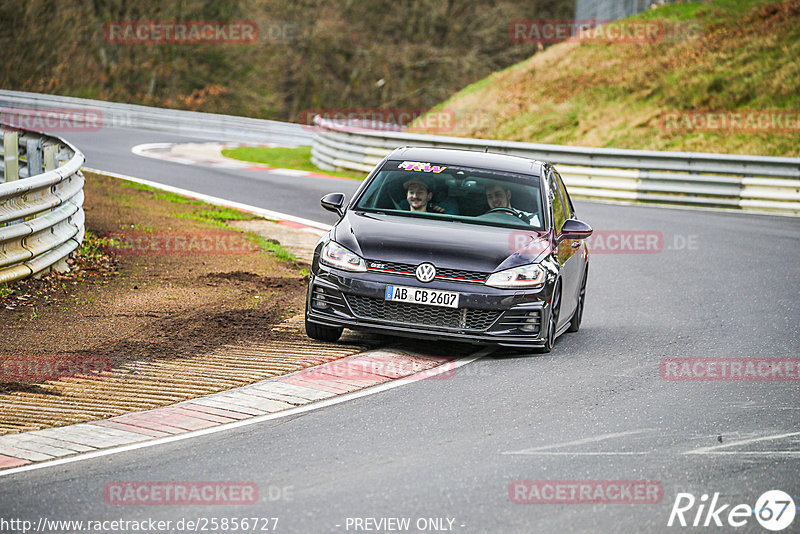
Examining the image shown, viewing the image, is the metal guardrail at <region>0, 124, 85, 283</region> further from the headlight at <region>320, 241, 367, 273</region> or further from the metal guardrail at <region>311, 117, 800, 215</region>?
the metal guardrail at <region>311, 117, 800, 215</region>

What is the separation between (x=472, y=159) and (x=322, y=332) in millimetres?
2299

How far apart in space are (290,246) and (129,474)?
906 centimetres

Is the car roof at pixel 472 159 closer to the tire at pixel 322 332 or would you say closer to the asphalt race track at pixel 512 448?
the asphalt race track at pixel 512 448

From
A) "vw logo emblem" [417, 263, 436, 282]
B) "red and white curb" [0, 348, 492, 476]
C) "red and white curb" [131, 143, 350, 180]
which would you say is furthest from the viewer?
"red and white curb" [131, 143, 350, 180]

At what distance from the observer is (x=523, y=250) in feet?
29.7

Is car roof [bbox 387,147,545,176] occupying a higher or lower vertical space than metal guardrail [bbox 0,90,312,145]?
higher

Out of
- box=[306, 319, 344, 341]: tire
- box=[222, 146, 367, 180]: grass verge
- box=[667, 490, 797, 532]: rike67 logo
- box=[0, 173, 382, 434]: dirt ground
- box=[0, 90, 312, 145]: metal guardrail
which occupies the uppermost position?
box=[667, 490, 797, 532]: rike67 logo

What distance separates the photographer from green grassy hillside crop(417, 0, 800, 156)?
28.4m

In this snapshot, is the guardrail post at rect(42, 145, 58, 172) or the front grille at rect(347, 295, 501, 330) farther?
the guardrail post at rect(42, 145, 58, 172)

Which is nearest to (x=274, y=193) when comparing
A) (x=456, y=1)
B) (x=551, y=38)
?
(x=456, y=1)
